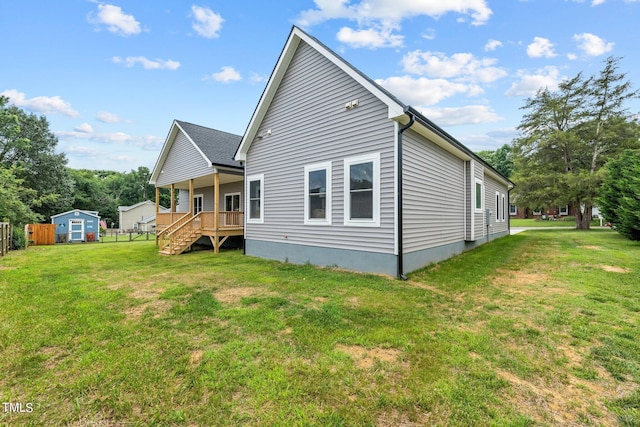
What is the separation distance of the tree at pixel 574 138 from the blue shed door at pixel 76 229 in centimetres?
3430

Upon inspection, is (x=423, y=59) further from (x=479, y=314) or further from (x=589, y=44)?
(x=479, y=314)

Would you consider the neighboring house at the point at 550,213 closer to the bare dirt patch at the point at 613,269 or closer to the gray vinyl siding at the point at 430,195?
the gray vinyl siding at the point at 430,195

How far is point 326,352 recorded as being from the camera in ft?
10.2

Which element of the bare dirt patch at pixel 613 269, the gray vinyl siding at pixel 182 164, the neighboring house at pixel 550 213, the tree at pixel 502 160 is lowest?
Result: the bare dirt patch at pixel 613 269

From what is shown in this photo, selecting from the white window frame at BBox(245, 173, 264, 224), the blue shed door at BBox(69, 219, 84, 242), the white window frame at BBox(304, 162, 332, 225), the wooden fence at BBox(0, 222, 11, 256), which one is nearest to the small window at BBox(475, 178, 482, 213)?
the white window frame at BBox(304, 162, 332, 225)

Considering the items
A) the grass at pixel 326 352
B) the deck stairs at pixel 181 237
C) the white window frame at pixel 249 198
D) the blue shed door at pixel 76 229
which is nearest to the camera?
the grass at pixel 326 352

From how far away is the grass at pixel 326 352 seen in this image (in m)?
2.22

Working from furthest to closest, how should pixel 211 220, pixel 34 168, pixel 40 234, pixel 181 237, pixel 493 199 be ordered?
pixel 34 168, pixel 40 234, pixel 493 199, pixel 211 220, pixel 181 237

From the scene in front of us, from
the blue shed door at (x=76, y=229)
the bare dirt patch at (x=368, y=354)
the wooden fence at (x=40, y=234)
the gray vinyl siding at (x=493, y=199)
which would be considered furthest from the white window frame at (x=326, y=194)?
the blue shed door at (x=76, y=229)

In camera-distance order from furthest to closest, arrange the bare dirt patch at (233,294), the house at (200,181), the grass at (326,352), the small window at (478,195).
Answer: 1. the house at (200,181)
2. the small window at (478,195)
3. the bare dirt patch at (233,294)
4. the grass at (326,352)

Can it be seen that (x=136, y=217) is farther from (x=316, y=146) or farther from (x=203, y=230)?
(x=316, y=146)

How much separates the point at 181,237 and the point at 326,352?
35.7 feet

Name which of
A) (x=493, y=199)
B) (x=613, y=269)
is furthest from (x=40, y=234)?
(x=613, y=269)

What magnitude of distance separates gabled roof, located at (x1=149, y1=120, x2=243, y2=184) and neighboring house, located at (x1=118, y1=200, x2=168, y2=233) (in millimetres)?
24812
